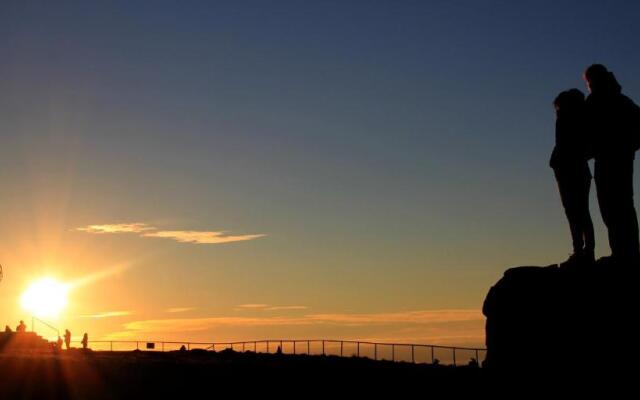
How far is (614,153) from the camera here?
15109mm

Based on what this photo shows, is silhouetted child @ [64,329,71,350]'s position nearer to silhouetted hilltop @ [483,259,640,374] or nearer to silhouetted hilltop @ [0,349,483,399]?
silhouetted hilltop @ [0,349,483,399]

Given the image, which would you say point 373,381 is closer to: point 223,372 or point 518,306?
point 223,372

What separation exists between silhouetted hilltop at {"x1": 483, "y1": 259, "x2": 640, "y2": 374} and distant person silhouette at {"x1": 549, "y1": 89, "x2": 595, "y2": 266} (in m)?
0.68

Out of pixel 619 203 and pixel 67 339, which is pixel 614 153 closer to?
pixel 619 203

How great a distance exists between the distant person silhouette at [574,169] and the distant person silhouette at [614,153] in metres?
0.25

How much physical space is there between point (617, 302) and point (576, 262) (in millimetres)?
1434

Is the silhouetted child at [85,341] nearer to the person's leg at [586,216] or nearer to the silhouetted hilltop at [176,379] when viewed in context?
the silhouetted hilltop at [176,379]

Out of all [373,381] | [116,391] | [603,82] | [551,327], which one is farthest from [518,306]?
[116,391]

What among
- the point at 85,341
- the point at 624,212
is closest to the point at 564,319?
the point at 624,212

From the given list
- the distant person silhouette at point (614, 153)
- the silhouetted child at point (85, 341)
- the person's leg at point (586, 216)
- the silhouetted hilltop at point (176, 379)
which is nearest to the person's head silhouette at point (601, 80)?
the distant person silhouette at point (614, 153)

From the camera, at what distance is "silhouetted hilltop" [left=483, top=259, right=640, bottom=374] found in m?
14.0

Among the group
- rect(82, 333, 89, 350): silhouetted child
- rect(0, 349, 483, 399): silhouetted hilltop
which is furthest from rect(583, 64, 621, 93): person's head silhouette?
rect(82, 333, 89, 350): silhouetted child

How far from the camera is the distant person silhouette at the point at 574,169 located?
1541 cm

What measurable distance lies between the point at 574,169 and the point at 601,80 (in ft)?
5.26
